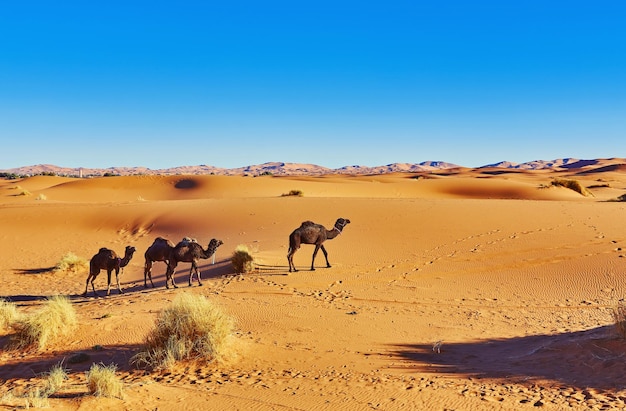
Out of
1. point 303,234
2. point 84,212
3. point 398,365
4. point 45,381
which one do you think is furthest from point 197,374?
point 84,212

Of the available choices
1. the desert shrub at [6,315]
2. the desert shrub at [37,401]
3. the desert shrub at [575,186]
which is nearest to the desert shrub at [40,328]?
the desert shrub at [6,315]

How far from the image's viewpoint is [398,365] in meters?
6.81

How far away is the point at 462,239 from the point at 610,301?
7.06 meters

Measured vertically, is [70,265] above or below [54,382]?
below

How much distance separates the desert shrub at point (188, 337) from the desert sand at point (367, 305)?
0.20 meters

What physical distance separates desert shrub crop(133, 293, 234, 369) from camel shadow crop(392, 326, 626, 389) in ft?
8.63

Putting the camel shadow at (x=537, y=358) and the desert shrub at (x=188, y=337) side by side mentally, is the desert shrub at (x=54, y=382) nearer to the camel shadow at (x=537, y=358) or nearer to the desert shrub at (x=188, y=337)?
the desert shrub at (x=188, y=337)

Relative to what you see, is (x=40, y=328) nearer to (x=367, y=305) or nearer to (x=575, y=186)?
(x=367, y=305)

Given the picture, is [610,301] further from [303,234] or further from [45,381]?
[45,381]

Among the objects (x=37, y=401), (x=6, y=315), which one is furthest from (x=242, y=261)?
(x=37, y=401)

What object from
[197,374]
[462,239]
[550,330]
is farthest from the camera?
[462,239]

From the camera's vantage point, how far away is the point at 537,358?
6801mm

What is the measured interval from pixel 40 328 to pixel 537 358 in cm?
794

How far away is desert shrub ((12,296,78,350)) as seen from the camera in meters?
8.16
